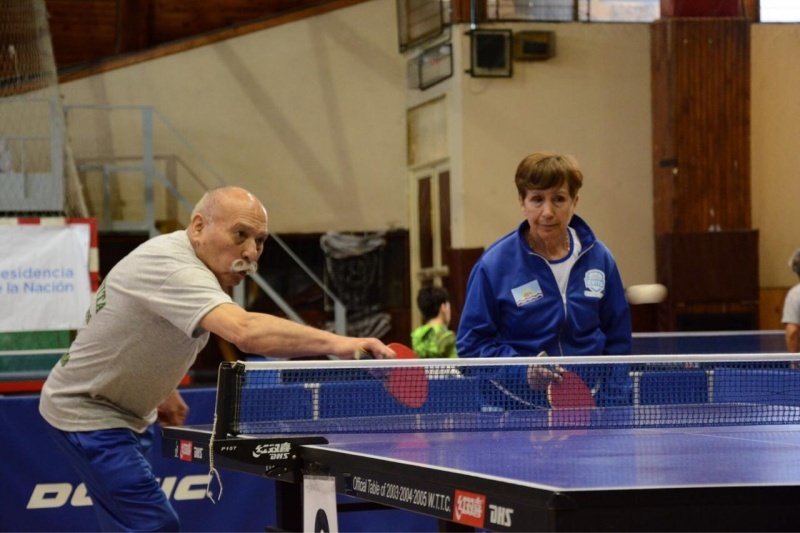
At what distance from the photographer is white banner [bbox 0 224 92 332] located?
907cm

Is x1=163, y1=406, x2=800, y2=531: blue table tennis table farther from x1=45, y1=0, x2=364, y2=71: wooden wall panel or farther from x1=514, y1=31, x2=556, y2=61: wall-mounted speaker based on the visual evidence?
x1=45, y1=0, x2=364, y2=71: wooden wall panel

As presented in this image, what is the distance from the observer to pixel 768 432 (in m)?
3.02

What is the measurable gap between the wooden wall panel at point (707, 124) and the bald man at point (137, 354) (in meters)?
9.02

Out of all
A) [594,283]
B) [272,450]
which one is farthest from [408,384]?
[594,283]

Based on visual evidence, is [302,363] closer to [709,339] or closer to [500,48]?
[709,339]

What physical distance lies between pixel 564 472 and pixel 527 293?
143 cm

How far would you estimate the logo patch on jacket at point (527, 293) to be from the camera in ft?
11.4

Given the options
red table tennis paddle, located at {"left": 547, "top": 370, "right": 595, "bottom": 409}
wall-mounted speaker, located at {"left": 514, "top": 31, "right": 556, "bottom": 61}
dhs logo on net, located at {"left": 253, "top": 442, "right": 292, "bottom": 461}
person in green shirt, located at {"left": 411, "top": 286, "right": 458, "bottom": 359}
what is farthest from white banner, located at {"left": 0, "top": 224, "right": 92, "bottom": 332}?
dhs logo on net, located at {"left": 253, "top": 442, "right": 292, "bottom": 461}

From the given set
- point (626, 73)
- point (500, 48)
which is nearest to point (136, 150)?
point (500, 48)

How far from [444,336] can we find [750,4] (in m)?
6.98

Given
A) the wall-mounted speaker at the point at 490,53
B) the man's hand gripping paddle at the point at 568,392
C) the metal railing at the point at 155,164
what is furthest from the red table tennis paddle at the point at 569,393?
the metal railing at the point at 155,164

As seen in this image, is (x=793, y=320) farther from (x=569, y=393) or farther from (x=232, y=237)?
(x=232, y=237)

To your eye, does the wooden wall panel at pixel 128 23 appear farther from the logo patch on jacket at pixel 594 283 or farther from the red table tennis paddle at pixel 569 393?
the red table tennis paddle at pixel 569 393

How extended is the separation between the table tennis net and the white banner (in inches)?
244
